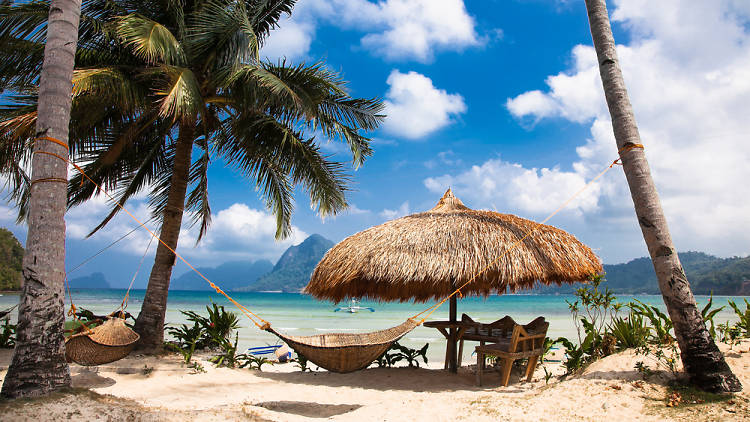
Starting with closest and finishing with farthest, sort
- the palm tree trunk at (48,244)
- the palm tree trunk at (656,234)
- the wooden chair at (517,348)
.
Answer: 1. the palm tree trunk at (48,244)
2. the palm tree trunk at (656,234)
3. the wooden chair at (517,348)

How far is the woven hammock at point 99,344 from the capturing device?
417 centimetres

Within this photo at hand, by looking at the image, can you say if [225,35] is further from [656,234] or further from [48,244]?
[656,234]

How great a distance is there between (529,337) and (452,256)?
119cm

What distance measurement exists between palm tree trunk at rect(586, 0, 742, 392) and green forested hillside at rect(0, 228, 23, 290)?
101ft

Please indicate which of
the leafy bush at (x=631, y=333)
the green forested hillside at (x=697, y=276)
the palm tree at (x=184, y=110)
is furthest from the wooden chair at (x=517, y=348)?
the green forested hillside at (x=697, y=276)

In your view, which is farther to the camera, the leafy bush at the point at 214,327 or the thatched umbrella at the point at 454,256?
the leafy bush at the point at 214,327

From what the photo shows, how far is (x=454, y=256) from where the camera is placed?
186 inches

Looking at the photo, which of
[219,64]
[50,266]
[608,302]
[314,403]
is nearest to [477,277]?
[608,302]

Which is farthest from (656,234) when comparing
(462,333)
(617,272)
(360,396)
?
(617,272)

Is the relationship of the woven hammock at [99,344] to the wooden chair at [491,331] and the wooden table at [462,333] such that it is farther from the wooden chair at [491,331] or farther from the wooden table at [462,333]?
the wooden chair at [491,331]

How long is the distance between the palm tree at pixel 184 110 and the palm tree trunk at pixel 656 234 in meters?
3.30

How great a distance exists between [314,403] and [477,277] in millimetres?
2109

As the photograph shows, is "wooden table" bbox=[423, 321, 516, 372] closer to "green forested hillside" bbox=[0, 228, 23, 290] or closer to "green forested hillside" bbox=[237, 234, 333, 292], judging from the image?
"green forested hillside" bbox=[0, 228, 23, 290]

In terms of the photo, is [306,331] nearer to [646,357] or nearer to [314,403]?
[314,403]
